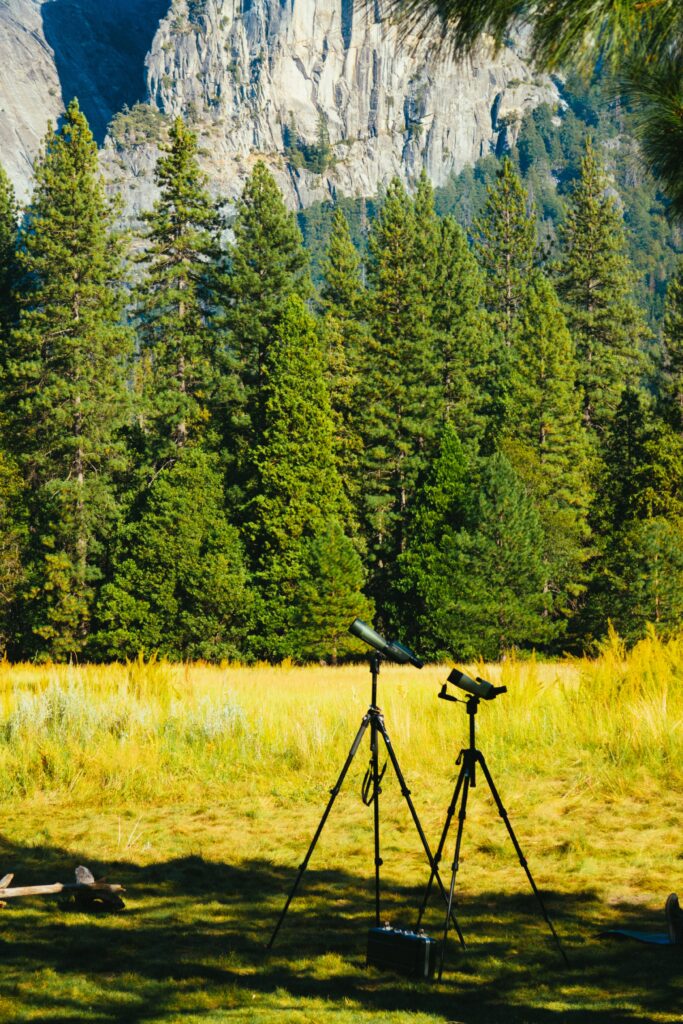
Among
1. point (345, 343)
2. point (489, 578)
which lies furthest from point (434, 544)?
point (345, 343)

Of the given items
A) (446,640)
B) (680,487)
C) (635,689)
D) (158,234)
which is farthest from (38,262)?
(635,689)

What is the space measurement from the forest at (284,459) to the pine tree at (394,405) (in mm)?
107

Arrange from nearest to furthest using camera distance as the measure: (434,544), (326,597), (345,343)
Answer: (326,597), (434,544), (345,343)

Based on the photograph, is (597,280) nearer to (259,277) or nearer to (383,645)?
(259,277)

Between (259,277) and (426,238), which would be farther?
(426,238)

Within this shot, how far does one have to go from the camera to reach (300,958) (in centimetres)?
525

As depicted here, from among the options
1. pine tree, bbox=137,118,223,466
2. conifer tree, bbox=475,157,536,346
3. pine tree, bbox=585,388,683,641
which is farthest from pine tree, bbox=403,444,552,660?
conifer tree, bbox=475,157,536,346

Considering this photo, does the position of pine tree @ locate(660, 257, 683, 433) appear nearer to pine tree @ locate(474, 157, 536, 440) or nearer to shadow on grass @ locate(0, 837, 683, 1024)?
pine tree @ locate(474, 157, 536, 440)

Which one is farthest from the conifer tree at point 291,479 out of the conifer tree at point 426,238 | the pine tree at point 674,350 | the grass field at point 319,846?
the grass field at point 319,846

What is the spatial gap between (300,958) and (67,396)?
34.7m

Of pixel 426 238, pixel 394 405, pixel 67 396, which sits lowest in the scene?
pixel 67 396

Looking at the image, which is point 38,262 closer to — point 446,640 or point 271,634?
point 271,634

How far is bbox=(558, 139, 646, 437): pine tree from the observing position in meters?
51.6

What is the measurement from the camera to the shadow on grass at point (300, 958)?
4.53 meters
